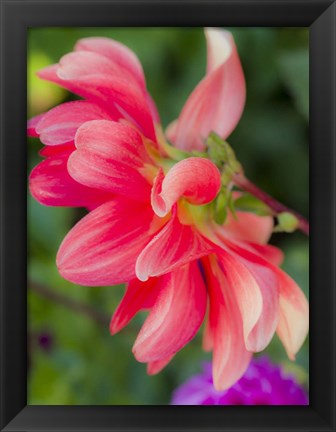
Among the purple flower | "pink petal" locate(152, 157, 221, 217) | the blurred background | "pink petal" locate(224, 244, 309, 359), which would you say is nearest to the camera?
"pink petal" locate(152, 157, 221, 217)

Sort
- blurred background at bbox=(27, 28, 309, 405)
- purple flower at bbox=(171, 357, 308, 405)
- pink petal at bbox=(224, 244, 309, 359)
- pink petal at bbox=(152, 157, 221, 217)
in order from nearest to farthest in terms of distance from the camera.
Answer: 1. pink petal at bbox=(152, 157, 221, 217)
2. pink petal at bbox=(224, 244, 309, 359)
3. purple flower at bbox=(171, 357, 308, 405)
4. blurred background at bbox=(27, 28, 309, 405)

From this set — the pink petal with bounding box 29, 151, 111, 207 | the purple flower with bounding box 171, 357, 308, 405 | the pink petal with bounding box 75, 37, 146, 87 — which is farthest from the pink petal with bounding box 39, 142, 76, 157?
the purple flower with bounding box 171, 357, 308, 405

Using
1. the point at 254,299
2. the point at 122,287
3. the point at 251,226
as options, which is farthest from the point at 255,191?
the point at 122,287

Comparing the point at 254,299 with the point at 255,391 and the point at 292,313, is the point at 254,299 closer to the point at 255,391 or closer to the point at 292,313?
the point at 292,313

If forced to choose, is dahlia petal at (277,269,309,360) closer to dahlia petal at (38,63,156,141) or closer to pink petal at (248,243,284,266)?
pink petal at (248,243,284,266)

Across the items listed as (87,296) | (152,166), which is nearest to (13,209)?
(152,166)

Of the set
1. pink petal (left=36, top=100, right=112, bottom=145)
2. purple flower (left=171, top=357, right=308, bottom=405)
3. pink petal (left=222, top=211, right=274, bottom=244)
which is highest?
pink petal (left=36, top=100, right=112, bottom=145)

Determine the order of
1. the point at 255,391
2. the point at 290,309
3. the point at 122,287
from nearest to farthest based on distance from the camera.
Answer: the point at 290,309 < the point at 255,391 < the point at 122,287
